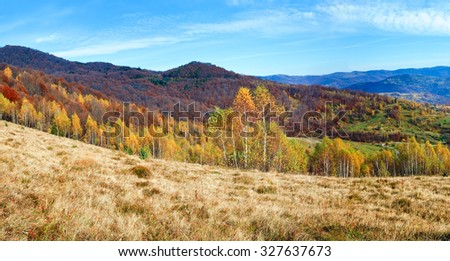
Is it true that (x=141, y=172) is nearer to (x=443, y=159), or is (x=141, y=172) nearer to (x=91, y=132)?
(x=443, y=159)

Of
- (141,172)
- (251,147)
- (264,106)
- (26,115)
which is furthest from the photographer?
(26,115)

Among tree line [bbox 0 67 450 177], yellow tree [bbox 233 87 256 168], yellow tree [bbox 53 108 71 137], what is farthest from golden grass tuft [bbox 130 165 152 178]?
yellow tree [bbox 53 108 71 137]

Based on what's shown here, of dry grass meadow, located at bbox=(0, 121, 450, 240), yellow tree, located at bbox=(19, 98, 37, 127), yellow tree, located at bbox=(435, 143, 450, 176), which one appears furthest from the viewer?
yellow tree, located at bbox=(19, 98, 37, 127)

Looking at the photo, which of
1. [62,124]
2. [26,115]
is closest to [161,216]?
[26,115]

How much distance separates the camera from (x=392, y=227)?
7.62 m

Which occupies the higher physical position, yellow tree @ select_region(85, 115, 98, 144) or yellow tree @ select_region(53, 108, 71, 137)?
yellow tree @ select_region(53, 108, 71, 137)

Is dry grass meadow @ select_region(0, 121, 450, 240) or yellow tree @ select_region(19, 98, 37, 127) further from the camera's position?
yellow tree @ select_region(19, 98, 37, 127)

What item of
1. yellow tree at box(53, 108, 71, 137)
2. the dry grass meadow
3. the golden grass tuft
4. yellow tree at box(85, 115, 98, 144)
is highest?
the dry grass meadow

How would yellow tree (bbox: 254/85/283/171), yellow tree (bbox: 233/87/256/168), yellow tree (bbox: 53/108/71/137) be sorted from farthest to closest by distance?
yellow tree (bbox: 53/108/71/137), yellow tree (bbox: 233/87/256/168), yellow tree (bbox: 254/85/283/171)

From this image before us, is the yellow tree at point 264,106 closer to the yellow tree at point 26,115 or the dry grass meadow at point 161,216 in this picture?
the dry grass meadow at point 161,216

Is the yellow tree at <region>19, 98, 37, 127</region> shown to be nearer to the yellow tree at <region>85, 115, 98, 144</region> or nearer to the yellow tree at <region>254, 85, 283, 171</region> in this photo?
the yellow tree at <region>85, 115, 98, 144</region>

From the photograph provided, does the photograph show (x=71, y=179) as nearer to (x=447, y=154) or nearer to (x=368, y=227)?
(x=368, y=227)

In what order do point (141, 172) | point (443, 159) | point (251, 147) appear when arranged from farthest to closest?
point (443, 159)
point (251, 147)
point (141, 172)

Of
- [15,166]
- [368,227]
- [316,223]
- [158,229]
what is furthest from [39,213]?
[368,227]
